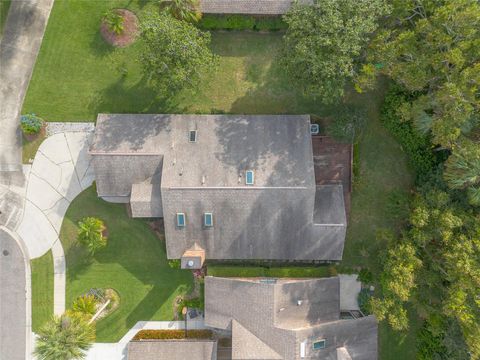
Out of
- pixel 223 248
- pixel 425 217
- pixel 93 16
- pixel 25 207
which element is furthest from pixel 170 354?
pixel 93 16

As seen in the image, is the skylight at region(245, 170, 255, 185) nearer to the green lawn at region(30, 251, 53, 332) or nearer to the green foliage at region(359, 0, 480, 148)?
Answer: the green foliage at region(359, 0, 480, 148)

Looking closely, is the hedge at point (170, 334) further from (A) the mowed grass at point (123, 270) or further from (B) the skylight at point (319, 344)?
(B) the skylight at point (319, 344)

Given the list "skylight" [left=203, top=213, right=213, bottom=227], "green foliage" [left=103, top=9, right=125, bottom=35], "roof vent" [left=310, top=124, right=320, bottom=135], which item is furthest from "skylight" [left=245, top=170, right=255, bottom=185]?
"green foliage" [left=103, top=9, right=125, bottom=35]

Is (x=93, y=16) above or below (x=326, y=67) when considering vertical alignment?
above

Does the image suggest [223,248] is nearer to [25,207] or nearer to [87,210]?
[87,210]

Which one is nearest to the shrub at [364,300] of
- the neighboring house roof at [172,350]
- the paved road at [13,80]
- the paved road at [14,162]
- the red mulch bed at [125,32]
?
the neighboring house roof at [172,350]

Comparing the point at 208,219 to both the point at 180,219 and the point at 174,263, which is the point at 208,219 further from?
the point at 174,263
